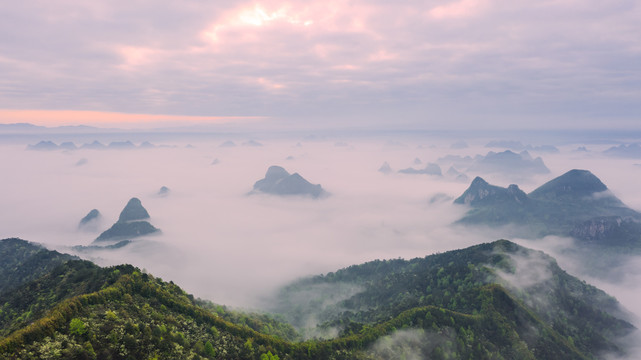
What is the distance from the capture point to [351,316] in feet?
469

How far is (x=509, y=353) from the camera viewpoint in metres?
93.9

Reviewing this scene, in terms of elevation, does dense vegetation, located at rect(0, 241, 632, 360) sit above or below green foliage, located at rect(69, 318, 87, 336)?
below

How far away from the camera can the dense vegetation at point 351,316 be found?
151ft

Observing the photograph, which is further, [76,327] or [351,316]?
[351,316]

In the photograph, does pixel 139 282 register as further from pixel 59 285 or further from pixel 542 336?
pixel 542 336

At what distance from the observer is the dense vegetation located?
1810 inches

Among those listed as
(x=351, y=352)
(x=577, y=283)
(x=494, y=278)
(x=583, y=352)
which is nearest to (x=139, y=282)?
(x=351, y=352)

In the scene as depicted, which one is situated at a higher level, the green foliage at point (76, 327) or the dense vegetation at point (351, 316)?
the green foliage at point (76, 327)

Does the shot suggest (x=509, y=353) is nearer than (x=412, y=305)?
Yes

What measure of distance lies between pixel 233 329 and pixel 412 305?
257 feet

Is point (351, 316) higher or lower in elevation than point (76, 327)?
lower

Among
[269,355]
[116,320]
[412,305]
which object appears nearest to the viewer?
[116,320]

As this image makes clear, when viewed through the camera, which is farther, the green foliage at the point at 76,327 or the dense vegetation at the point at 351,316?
the dense vegetation at the point at 351,316

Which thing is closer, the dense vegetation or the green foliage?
the green foliage
